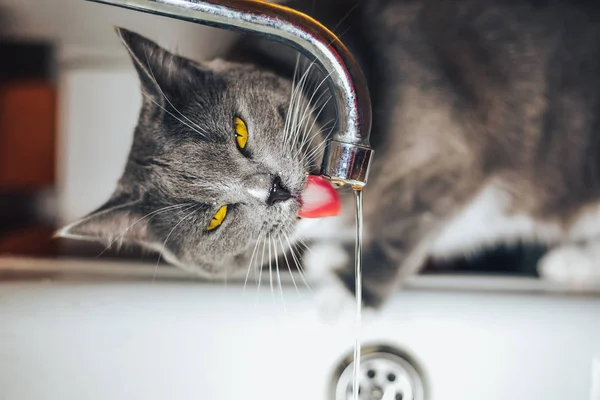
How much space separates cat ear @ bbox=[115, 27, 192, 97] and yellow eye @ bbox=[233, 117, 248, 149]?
0.36 ft

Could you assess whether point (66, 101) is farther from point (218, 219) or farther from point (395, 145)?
point (395, 145)

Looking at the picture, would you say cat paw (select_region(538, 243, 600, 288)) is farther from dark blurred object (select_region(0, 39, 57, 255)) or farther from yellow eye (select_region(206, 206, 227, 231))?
dark blurred object (select_region(0, 39, 57, 255))

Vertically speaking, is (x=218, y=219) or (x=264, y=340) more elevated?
(x=218, y=219)

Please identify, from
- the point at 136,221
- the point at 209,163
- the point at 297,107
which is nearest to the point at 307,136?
the point at 297,107

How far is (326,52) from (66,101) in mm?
495

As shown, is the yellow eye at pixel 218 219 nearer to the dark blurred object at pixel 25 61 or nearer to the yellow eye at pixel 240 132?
the yellow eye at pixel 240 132

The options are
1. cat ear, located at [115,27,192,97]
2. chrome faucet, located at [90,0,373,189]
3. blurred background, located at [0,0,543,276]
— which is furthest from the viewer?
blurred background, located at [0,0,543,276]

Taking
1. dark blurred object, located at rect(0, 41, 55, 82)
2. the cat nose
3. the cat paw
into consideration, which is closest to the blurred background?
dark blurred object, located at rect(0, 41, 55, 82)

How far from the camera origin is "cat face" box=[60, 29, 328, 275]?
655 mm

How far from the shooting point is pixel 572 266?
0.86 meters

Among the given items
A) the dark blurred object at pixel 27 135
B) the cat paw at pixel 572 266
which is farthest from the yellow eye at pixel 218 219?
the cat paw at pixel 572 266

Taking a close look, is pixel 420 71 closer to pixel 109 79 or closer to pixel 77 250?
pixel 109 79

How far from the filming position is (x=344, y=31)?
2.62 ft

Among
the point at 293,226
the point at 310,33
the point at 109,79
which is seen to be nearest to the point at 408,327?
the point at 293,226
